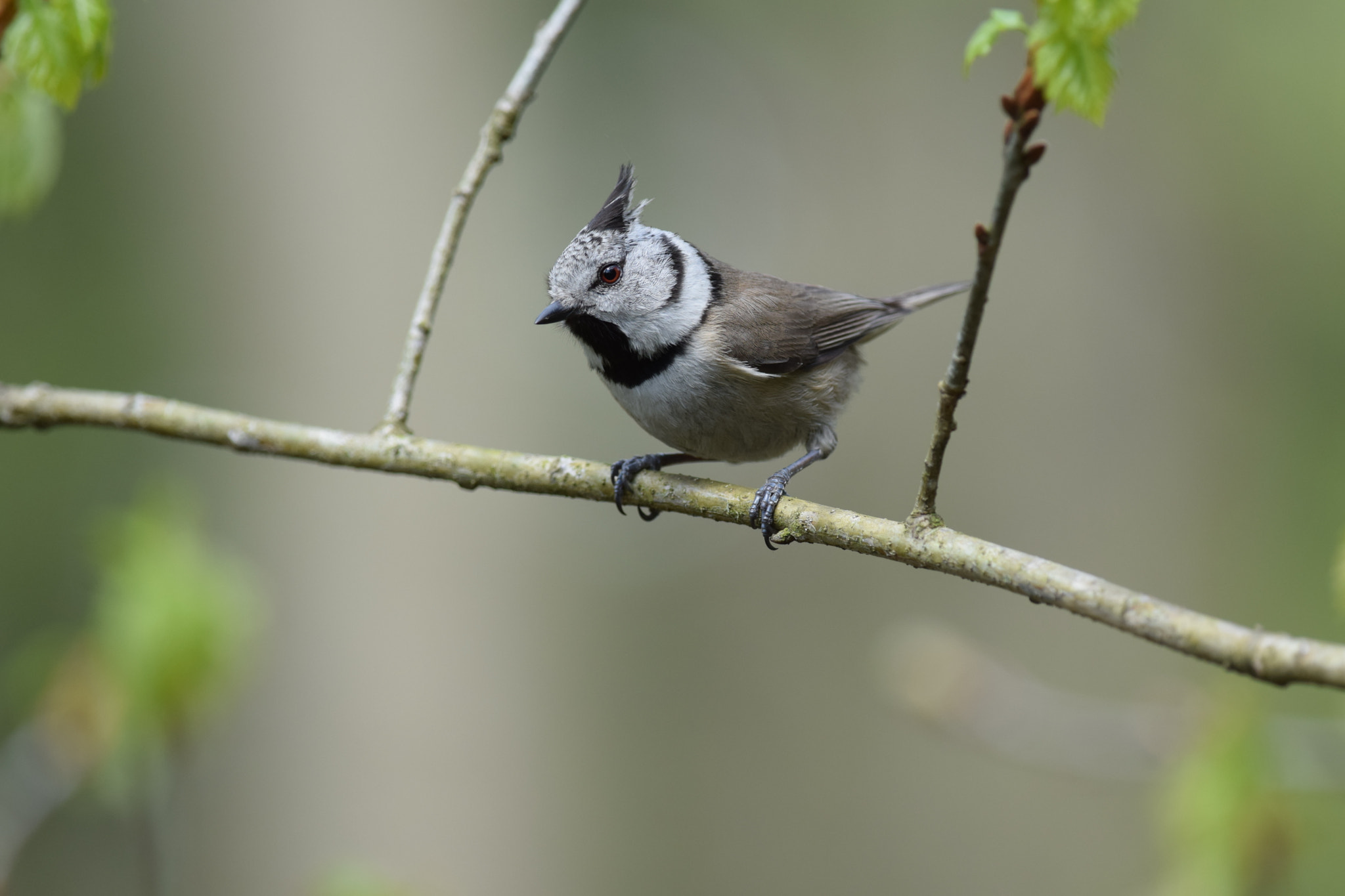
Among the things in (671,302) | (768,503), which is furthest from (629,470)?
(671,302)

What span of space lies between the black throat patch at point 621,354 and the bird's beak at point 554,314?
1.4 inches

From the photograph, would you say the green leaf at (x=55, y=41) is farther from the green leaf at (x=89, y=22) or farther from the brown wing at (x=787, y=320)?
the brown wing at (x=787, y=320)

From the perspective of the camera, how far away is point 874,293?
6.11m

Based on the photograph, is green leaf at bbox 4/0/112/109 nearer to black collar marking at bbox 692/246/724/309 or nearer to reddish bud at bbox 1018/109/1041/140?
reddish bud at bbox 1018/109/1041/140

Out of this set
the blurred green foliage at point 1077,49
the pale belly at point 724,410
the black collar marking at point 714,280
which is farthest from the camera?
the black collar marking at point 714,280

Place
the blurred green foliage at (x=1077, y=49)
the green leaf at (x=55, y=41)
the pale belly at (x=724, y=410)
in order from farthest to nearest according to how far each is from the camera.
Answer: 1. the pale belly at (x=724, y=410)
2. the green leaf at (x=55, y=41)
3. the blurred green foliage at (x=1077, y=49)

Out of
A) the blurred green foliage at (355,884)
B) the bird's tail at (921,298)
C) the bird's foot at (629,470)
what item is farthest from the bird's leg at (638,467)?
the blurred green foliage at (355,884)

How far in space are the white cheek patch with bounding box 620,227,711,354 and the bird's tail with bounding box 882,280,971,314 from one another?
93 centimetres

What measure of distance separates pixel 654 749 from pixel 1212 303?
4.29 meters

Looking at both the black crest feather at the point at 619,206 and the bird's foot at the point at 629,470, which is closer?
the bird's foot at the point at 629,470

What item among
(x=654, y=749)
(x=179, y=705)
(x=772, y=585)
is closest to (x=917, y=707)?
(x=179, y=705)

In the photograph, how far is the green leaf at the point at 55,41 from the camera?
1.96 m

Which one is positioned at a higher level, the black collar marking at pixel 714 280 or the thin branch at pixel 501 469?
the black collar marking at pixel 714 280

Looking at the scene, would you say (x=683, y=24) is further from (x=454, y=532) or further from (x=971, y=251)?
(x=454, y=532)
